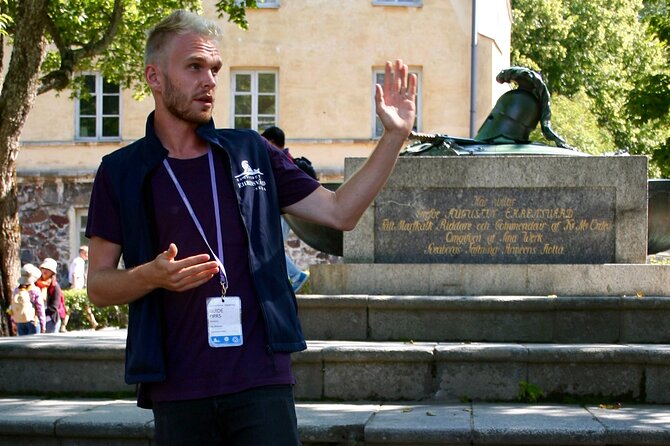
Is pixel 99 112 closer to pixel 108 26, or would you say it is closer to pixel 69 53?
pixel 108 26

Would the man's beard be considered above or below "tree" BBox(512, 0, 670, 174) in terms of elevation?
below

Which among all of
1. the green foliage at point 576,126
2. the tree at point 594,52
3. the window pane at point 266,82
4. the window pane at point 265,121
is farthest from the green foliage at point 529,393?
the tree at point 594,52

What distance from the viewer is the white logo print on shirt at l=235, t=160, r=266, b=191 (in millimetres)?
3777

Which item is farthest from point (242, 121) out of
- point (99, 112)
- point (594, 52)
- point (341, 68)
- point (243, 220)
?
point (243, 220)

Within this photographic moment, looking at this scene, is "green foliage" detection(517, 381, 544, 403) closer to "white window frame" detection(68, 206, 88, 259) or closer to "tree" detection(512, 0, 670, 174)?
"white window frame" detection(68, 206, 88, 259)

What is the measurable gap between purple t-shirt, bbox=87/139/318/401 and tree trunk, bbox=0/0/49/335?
12.0 meters

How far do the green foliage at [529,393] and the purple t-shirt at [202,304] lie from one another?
3.95 meters

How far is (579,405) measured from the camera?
7281 mm

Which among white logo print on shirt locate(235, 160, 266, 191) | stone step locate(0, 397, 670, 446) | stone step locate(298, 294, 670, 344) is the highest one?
white logo print on shirt locate(235, 160, 266, 191)

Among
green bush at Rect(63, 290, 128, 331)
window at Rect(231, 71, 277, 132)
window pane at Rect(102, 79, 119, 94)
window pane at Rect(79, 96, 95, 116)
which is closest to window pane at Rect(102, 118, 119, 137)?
window pane at Rect(79, 96, 95, 116)

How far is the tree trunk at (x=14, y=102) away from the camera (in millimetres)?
15312

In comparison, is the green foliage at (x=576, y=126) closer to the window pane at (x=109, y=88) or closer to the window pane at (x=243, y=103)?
the window pane at (x=243, y=103)

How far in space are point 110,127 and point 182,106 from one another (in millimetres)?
26461

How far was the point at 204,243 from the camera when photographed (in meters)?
3.67
